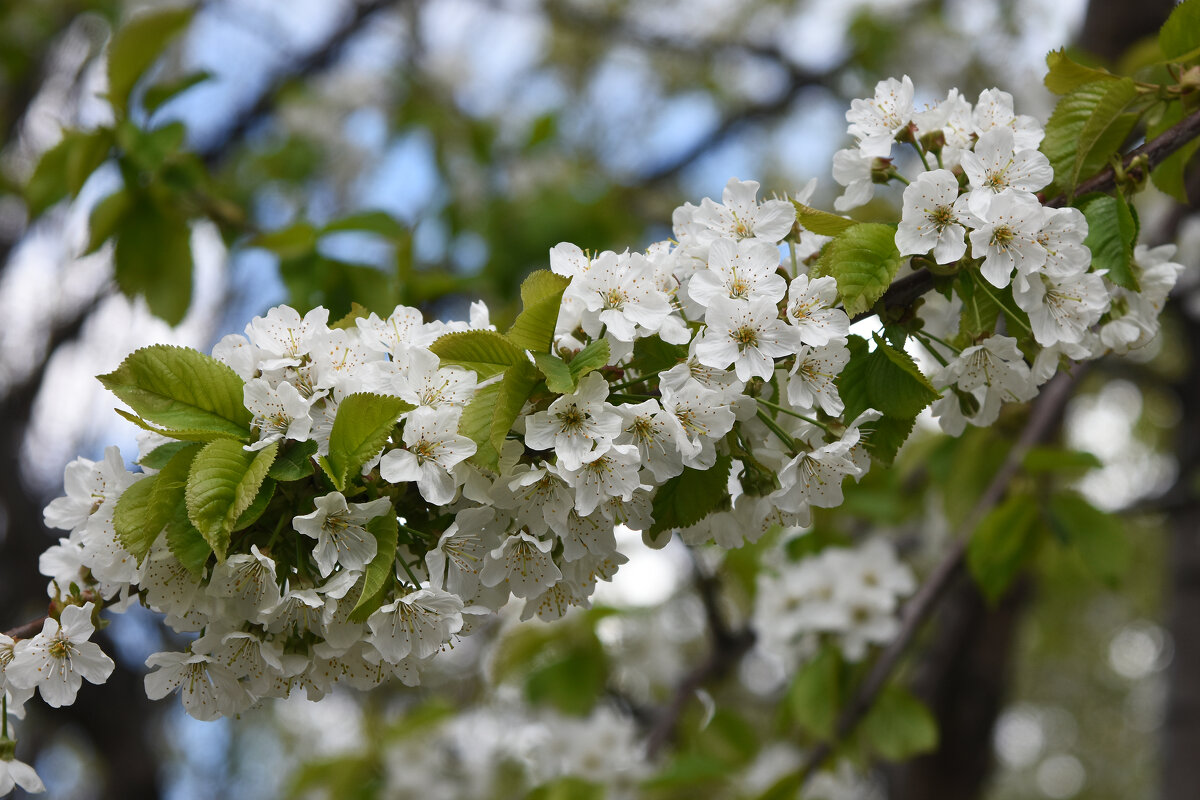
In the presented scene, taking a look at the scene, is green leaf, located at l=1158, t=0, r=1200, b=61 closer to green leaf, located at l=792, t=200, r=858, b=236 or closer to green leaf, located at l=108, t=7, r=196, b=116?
green leaf, located at l=792, t=200, r=858, b=236

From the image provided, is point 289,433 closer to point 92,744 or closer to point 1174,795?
point 1174,795

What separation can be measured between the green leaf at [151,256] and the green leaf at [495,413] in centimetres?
148

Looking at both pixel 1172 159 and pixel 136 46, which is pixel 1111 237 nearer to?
pixel 1172 159

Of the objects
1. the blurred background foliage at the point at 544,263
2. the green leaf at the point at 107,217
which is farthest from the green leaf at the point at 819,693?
the green leaf at the point at 107,217

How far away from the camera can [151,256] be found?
8.03 feet

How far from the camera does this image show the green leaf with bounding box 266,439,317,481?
3.93 ft

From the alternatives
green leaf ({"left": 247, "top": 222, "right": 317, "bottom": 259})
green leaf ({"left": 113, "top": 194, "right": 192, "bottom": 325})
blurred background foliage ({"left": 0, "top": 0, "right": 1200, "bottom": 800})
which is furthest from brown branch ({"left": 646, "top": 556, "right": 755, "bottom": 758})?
green leaf ({"left": 113, "top": 194, "right": 192, "bottom": 325})

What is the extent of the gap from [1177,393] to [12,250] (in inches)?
255

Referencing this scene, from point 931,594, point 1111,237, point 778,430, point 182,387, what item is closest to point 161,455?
point 182,387

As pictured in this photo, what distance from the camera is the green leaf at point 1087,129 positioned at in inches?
54.3

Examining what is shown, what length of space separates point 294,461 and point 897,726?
2098mm

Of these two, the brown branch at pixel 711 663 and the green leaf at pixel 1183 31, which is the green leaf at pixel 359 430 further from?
the brown branch at pixel 711 663

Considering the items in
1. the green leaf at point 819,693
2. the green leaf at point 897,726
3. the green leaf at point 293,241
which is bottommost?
the green leaf at point 897,726

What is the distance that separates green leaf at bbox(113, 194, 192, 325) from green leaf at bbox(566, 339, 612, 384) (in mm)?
1554
